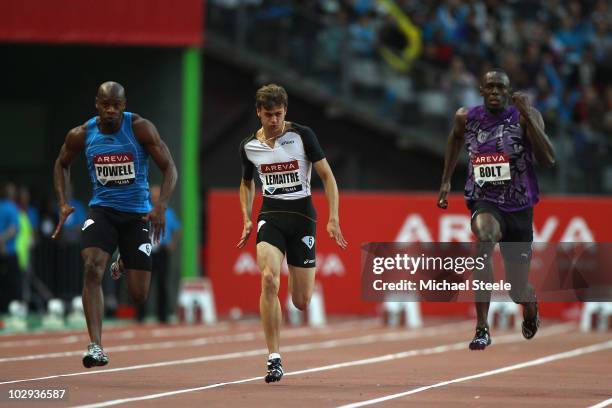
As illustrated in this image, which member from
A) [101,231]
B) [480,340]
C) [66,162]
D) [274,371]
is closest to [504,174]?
[480,340]

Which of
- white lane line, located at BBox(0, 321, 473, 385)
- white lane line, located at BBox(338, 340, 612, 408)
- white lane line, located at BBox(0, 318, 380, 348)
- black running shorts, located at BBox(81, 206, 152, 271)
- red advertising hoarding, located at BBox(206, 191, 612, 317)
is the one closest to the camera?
white lane line, located at BBox(338, 340, 612, 408)

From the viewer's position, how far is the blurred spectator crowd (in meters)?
26.8

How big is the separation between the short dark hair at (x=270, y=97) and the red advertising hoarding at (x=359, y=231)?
42.2 ft

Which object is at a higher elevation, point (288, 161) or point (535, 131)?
point (535, 131)

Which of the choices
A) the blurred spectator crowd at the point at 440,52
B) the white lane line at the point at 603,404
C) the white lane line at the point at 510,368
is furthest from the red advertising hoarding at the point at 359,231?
the white lane line at the point at 603,404

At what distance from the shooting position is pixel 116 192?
12.9 meters

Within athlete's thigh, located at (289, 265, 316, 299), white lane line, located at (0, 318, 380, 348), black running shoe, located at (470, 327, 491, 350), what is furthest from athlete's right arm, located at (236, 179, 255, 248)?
white lane line, located at (0, 318, 380, 348)

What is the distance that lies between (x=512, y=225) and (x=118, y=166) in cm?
346

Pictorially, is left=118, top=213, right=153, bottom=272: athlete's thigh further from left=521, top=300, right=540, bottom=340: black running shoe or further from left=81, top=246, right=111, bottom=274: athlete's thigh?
left=521, top=300, right=540, bottom=340: black running shoe

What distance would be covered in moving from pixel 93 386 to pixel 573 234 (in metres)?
14.5

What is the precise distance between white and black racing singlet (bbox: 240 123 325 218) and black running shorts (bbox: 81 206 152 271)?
3.91 feet

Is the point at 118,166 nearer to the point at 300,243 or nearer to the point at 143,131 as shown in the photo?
the point at 143,131

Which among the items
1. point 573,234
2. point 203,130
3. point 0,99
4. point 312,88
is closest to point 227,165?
point 203,130

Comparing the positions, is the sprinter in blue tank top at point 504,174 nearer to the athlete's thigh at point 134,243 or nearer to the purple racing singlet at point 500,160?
the purple racing singlet at point 500,160
